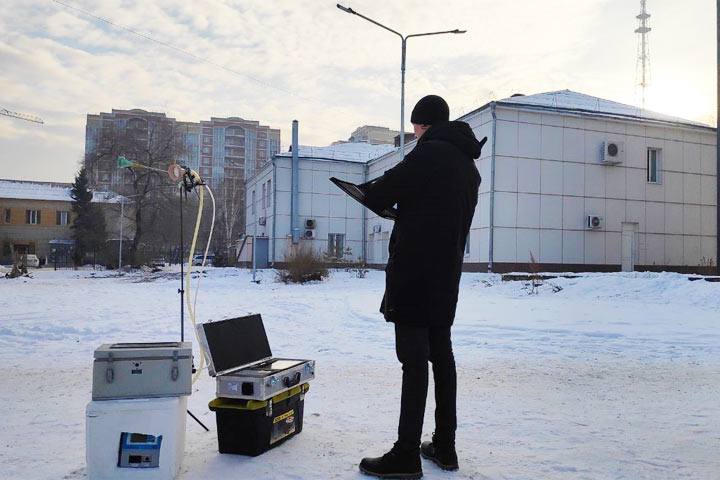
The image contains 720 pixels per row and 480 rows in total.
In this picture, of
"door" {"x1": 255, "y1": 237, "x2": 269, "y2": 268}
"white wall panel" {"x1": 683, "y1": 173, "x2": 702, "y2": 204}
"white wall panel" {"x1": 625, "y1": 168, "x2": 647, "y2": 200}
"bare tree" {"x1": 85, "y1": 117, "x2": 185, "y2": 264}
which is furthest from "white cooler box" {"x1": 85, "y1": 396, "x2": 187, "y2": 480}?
"bare tree" {"x1": 85, "y1": 117, "x2": 185, "y2": 264}

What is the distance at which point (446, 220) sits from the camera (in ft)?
10.2

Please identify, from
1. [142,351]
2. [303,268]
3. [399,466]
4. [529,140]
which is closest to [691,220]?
[529,140]

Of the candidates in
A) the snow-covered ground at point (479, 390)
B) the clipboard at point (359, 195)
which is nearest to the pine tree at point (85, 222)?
the snow-covered ground at point (479, 390)

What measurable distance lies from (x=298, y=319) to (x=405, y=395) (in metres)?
8.11

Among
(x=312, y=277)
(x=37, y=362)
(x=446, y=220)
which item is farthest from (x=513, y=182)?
(x=446, y=220)

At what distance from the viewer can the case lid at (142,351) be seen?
3037 millimetres

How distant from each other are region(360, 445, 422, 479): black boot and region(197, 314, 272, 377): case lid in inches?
43.5

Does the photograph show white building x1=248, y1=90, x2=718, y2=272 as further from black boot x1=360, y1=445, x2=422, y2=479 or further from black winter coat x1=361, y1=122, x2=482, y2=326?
black boot x1=360, y1=445, x2=422, y2=479

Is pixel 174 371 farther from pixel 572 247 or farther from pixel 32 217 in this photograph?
pixel 32 217

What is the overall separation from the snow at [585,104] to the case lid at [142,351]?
2125 cm

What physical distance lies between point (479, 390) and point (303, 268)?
17267 millimetres

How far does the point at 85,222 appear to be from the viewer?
5744 centimetres

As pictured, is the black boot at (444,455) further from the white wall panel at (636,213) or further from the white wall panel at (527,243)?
the white wall panel at (636,213)

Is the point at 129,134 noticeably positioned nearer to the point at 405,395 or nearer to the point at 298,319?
the point at 298,319
